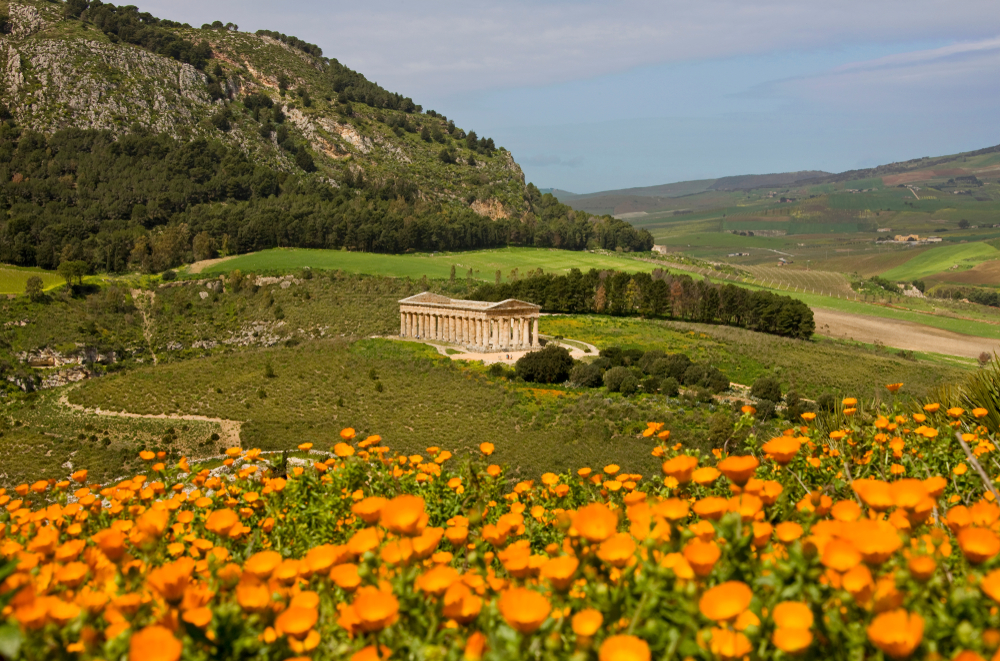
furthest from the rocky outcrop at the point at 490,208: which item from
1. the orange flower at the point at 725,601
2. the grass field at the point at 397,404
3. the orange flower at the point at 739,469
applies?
the orange flower at the point at 725,601

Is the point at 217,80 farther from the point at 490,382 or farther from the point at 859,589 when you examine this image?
the point at 859,589

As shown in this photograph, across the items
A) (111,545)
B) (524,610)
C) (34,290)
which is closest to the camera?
(524,610)

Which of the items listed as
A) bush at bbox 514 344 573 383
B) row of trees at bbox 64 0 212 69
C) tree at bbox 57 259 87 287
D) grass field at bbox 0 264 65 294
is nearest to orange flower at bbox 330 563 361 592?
bush at bbox 514 344 573 383

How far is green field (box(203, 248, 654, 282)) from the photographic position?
102312mm

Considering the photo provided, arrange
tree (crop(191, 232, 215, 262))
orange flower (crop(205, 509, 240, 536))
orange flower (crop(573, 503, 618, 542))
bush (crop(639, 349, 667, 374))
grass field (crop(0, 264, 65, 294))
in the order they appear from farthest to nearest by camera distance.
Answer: tree (crop(191, 232, 215, 262)), grass field (crop(0, 264, 65, 294)), bush (crop(639, 349, 667, 374)), orange flower (crop(205, 509, 240, 536)), orange flower (crop(573, 503, 618, 542))

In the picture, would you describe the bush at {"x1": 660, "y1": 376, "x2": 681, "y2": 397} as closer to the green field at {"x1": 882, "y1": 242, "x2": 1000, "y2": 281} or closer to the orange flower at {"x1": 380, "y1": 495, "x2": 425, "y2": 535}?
Result: the orange flower at {"x1": 380, "y1": 495, "x2": 425, "y2": 535}

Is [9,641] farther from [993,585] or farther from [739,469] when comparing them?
[993,585]

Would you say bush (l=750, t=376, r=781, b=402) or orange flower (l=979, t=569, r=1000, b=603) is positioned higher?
orange flower (l=979, t=569, r=1000, b=603)

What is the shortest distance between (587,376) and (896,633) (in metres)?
50.1

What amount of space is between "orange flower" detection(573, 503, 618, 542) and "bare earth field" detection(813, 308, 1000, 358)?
86730mm

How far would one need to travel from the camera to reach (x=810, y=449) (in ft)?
Answer: 29.4

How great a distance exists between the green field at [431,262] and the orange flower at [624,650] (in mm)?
99081

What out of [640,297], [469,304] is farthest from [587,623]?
[640,297]

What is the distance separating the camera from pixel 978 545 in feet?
12.5
